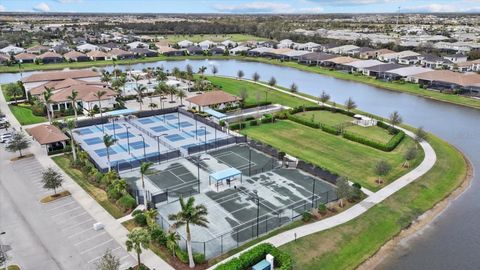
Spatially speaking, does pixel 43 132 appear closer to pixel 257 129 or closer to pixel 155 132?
pixel 155 132

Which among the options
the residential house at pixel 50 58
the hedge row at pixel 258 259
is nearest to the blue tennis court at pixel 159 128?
the hedge row at pixel 258 259

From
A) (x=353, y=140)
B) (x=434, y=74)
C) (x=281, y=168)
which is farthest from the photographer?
(x=434, y=74)

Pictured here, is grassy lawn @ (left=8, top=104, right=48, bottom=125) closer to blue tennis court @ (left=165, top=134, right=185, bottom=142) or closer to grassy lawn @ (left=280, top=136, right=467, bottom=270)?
blue tennis court @ (left=165, top=134, right=185, bottom=142)

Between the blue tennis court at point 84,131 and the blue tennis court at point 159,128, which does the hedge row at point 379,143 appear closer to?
the blue tennis court at point 159,128

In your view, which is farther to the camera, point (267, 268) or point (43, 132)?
point (43, 132)

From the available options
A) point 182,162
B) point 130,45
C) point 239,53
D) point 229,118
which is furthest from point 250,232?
point 130,45

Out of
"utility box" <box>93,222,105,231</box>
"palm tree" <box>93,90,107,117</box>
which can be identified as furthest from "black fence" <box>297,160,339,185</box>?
"palm tree" <box>93,90,107,117</box>
